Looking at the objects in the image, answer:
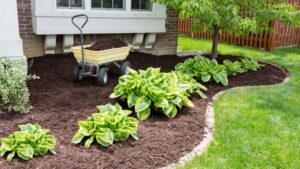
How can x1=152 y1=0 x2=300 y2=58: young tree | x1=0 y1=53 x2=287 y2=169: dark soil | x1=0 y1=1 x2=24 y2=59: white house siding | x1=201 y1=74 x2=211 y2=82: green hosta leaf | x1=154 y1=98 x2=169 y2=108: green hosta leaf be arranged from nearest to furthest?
x1=0 y1=53 x2=287 y2=169: dark soil, x1=154 y1=98 x2=169 y2=108: green hosta leaf, x1=0 y1=1 x2=24 y2=59: white house siding, x1=152 y1=0 x2=300 y2=58: young tree, x1=201 y1=74 x2=211 y2=82: green hosta leaf

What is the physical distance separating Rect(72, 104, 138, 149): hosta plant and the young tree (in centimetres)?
231

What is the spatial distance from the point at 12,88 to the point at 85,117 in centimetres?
82

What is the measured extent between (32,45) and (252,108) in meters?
3.98

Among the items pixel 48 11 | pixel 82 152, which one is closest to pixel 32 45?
pixel 48 11

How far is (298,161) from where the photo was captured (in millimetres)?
3029

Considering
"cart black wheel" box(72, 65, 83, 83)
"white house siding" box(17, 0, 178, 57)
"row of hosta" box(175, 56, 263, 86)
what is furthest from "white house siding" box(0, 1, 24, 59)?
"row of hosta" box(175, 56, 263, 86)

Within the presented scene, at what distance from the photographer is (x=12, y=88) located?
3533mm

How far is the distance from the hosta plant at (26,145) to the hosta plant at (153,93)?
1.14 metres

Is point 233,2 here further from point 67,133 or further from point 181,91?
point 67,133

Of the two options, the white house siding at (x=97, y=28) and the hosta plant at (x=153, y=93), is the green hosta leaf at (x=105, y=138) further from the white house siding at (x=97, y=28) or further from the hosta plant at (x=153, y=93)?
the white house siding at (x=97, y=28)

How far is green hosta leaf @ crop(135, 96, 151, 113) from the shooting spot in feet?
12.1

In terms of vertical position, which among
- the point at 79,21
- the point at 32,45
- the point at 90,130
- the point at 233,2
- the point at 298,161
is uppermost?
the point at 233,2

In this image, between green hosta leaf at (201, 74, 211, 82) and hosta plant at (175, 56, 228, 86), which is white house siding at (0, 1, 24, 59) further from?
green hosta leaf at (201, 74, 211, 82)

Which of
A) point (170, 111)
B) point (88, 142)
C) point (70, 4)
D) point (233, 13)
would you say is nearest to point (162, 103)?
point (170, 111)
